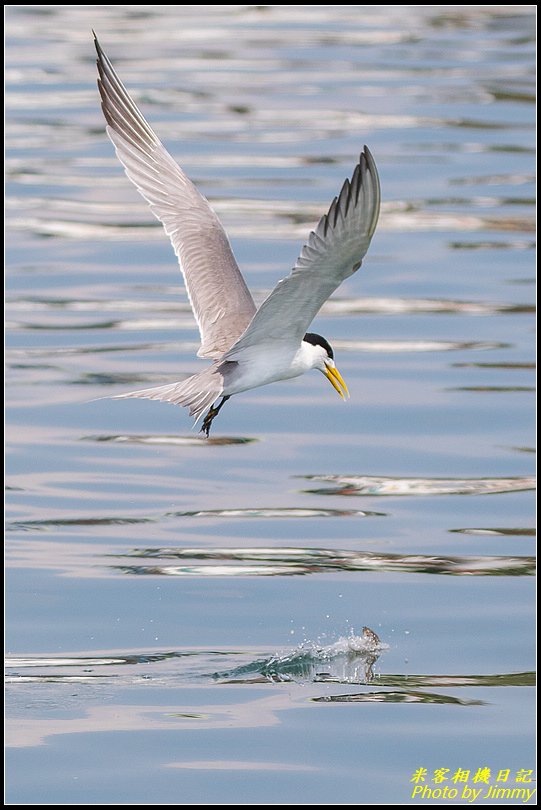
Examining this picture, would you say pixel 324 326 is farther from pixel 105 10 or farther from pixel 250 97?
pixel 105 10

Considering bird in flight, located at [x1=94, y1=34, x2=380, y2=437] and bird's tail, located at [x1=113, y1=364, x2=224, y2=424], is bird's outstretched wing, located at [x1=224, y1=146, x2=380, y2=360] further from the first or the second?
bird's tail, located at [x1=113, y1=364, x2=224, y2=424]

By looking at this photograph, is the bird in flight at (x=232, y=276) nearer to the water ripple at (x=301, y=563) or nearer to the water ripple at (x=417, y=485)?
the water ripple at (x=301, y=563)

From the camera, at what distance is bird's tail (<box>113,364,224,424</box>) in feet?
27.8

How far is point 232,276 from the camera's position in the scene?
9.98 meters

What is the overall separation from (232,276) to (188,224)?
587 millimetres

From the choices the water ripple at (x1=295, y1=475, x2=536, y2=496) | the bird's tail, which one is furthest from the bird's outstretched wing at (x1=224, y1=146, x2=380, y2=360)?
the water ripple at (x1=295, y1=475, x2=536, y2=496)

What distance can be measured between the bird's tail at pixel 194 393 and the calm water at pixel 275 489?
1.20 feet

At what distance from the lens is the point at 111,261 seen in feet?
60.3

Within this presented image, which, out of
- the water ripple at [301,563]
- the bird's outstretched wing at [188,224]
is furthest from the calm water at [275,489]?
the bird's outstretched wing at [188,224]

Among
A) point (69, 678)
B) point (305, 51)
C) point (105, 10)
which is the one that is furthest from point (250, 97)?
point (69, 678)

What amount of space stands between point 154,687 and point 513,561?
2.92 metres

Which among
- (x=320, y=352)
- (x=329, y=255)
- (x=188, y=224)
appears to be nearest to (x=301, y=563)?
(x=320, y=352)

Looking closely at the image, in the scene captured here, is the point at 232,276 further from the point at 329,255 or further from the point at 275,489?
the point at 329,255

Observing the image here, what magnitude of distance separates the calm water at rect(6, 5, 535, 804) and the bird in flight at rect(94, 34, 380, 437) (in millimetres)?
943
